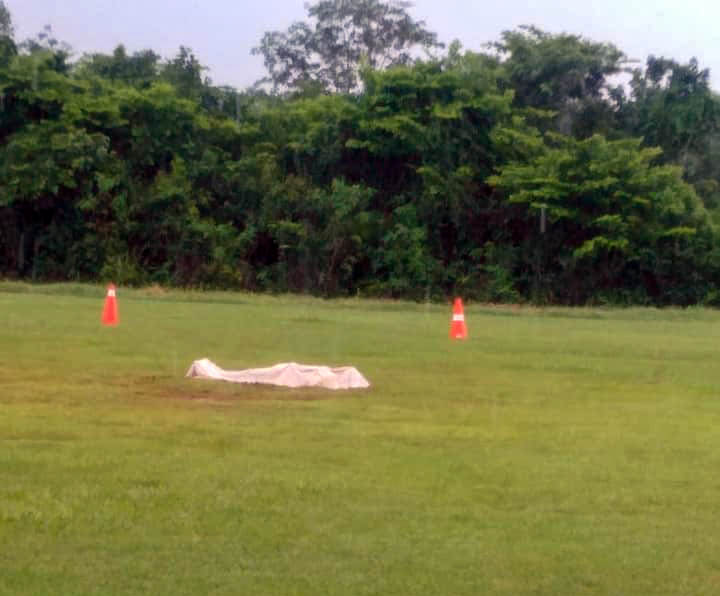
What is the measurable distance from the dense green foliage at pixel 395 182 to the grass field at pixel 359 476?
2380 cm

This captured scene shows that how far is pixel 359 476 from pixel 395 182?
37388 millimetres

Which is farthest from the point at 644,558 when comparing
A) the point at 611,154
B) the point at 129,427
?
the point at 611,154

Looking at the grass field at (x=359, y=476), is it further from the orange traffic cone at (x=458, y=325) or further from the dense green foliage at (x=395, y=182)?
the dense green foliage at (x=395, y=182)

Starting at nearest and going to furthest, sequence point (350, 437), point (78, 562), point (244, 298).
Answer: point (78, 562) < point (350, 437) < point (244, 298)

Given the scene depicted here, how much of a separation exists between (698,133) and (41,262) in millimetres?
24621

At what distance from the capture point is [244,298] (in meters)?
37.8

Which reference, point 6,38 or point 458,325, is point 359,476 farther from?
point 6,38

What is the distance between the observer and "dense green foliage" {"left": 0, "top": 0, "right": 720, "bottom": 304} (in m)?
42.9

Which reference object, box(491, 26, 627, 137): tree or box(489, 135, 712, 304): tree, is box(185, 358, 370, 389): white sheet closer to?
box(489, 135, 712, 304): tree

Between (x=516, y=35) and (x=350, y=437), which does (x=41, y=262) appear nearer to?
(x=516, y=35)

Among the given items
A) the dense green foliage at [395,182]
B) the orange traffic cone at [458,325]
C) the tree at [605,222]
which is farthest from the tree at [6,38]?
the orange traffic cone at [458,325]

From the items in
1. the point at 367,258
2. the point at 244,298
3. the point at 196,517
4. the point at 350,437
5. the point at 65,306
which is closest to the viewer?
the point at 196,517

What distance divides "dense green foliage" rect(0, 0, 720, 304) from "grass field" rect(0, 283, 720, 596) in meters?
23.8

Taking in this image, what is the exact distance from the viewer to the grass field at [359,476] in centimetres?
683
